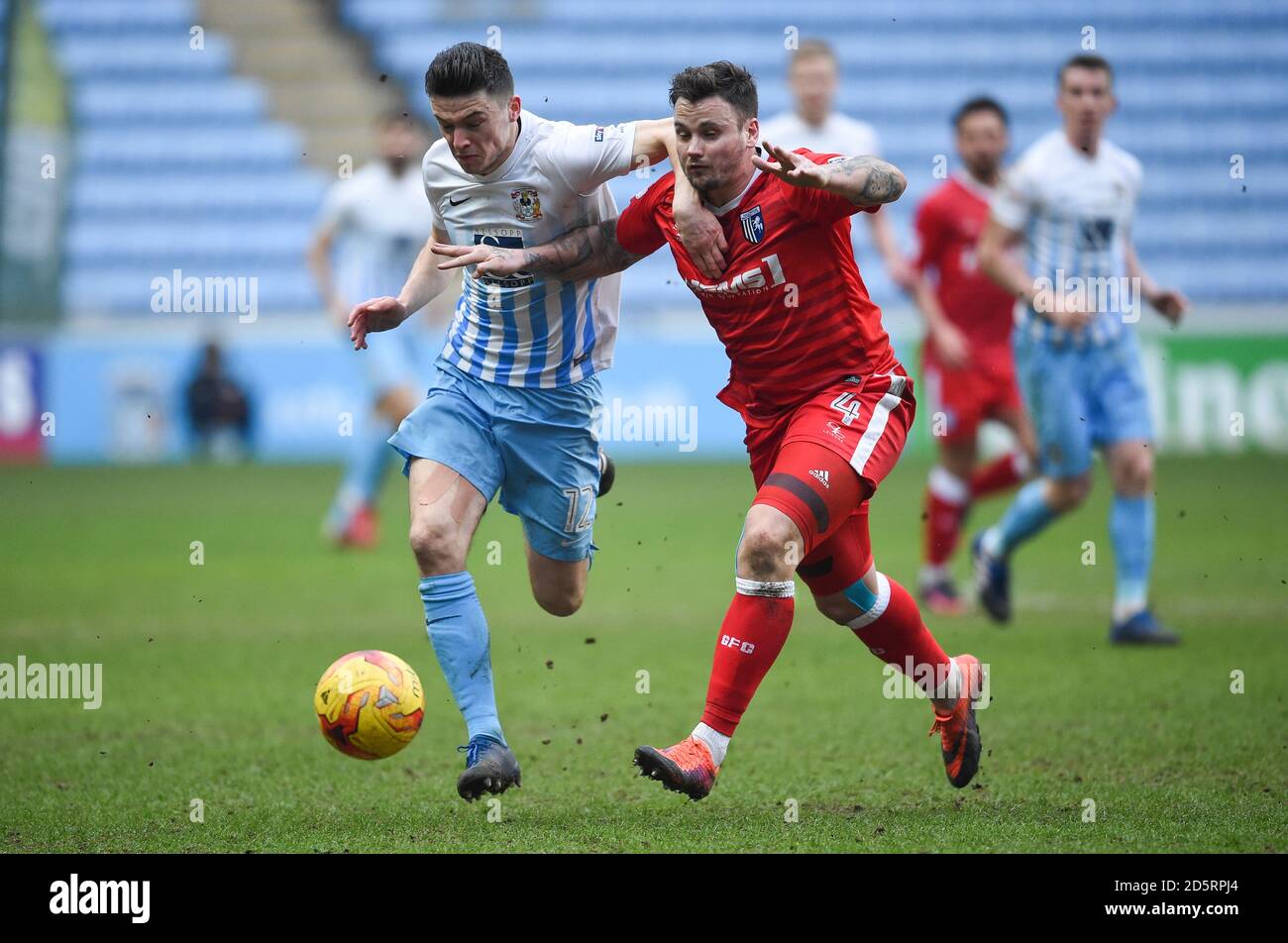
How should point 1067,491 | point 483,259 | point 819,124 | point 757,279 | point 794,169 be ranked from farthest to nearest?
point 819,124, point 1067,491, point 483,259, point 757,279, point 794,169

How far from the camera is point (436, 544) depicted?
4887 mm

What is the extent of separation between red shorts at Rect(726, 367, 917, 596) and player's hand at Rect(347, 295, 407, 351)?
119cm

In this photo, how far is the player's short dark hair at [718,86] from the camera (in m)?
4.61

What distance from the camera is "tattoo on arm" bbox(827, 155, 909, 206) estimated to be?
4.52 metres

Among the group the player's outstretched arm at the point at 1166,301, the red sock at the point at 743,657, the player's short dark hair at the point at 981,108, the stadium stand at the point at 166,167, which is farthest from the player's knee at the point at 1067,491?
the stadium stand at the point at 166,167

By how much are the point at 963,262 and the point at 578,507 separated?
5.09 meters

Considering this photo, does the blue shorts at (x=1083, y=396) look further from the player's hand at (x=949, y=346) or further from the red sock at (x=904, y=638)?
the red sock at (x=904, y=638)

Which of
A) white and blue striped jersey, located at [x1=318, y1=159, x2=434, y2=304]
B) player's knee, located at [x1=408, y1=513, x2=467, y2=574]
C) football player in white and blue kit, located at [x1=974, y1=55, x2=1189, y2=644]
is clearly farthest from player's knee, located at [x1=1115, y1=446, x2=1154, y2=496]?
white and blue striped jersey, located at [x1=318, y1=159, x2=434, y2=304]

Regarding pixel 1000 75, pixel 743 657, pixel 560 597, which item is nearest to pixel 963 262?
pixel 560 597

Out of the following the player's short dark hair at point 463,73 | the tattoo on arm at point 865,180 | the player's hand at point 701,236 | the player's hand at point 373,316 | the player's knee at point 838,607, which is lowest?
the player's knee at point 838,607

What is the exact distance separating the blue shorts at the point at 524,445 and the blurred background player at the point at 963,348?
3.97 meters

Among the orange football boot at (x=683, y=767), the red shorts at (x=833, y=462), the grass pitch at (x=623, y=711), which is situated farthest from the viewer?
the red shorts at (x=833, y=462)

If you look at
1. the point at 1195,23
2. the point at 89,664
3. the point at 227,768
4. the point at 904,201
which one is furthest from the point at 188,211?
the point at 227,768

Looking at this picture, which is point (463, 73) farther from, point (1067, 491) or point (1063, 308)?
point (1067, 491)
